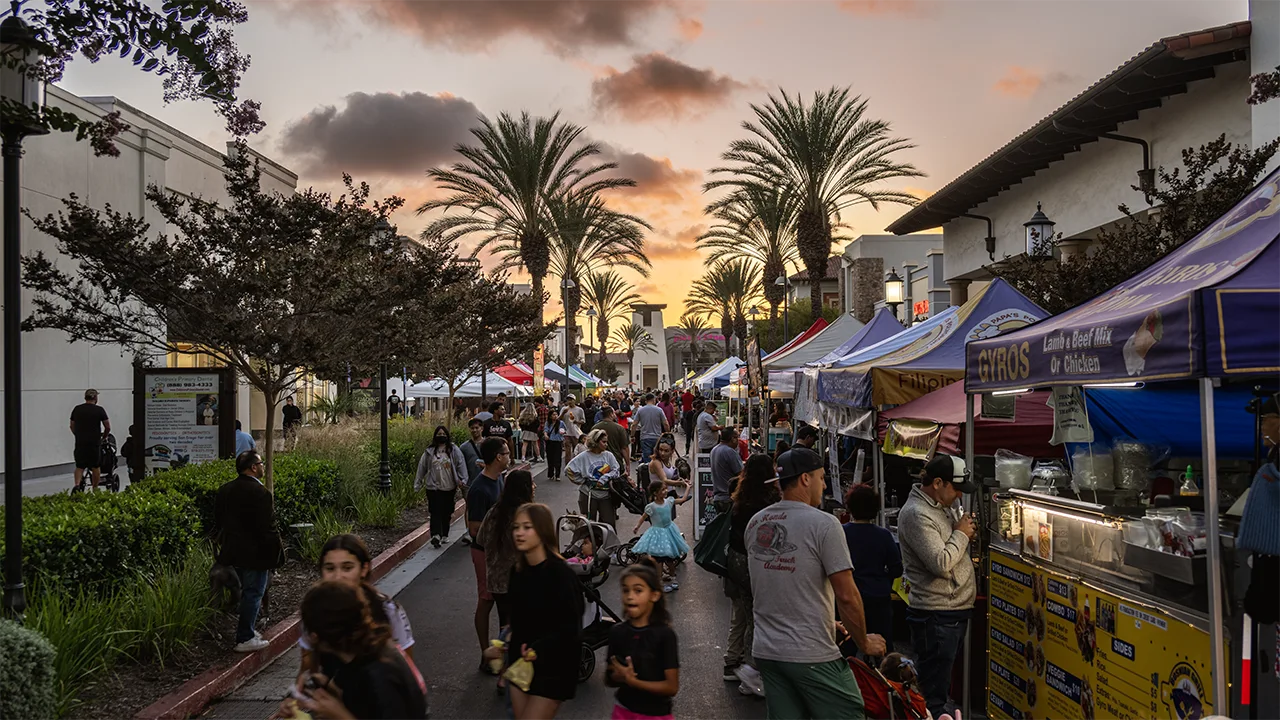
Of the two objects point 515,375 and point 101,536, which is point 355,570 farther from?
point 515,375

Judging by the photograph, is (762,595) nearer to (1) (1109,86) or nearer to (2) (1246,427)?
(2) (1246,427)

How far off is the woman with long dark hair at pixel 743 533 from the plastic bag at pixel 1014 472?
1617 millimetres

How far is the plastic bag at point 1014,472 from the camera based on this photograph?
6.84 m

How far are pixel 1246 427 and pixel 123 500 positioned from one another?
400 inches

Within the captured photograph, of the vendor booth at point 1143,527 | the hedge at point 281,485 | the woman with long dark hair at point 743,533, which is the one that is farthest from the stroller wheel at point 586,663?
the hedge at point 281,485

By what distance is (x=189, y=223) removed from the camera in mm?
11438

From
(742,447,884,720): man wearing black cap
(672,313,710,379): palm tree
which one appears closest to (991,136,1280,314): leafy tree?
(742,447,884,720): man wearing black cap

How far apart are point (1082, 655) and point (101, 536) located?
7554mm

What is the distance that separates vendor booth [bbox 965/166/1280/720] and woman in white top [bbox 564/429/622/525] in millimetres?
6370

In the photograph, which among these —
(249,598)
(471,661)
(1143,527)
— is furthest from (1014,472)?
(249,598)

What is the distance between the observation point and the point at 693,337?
112375mm

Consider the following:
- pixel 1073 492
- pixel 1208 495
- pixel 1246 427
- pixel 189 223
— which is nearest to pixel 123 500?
pixel 189 223

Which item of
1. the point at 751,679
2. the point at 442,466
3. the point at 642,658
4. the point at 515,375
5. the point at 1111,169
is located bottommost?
the point at 751,679

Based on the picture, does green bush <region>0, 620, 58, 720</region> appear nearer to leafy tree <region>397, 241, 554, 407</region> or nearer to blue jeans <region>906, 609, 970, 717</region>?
blue jeans <region>906, 609, 970, 717</region>
